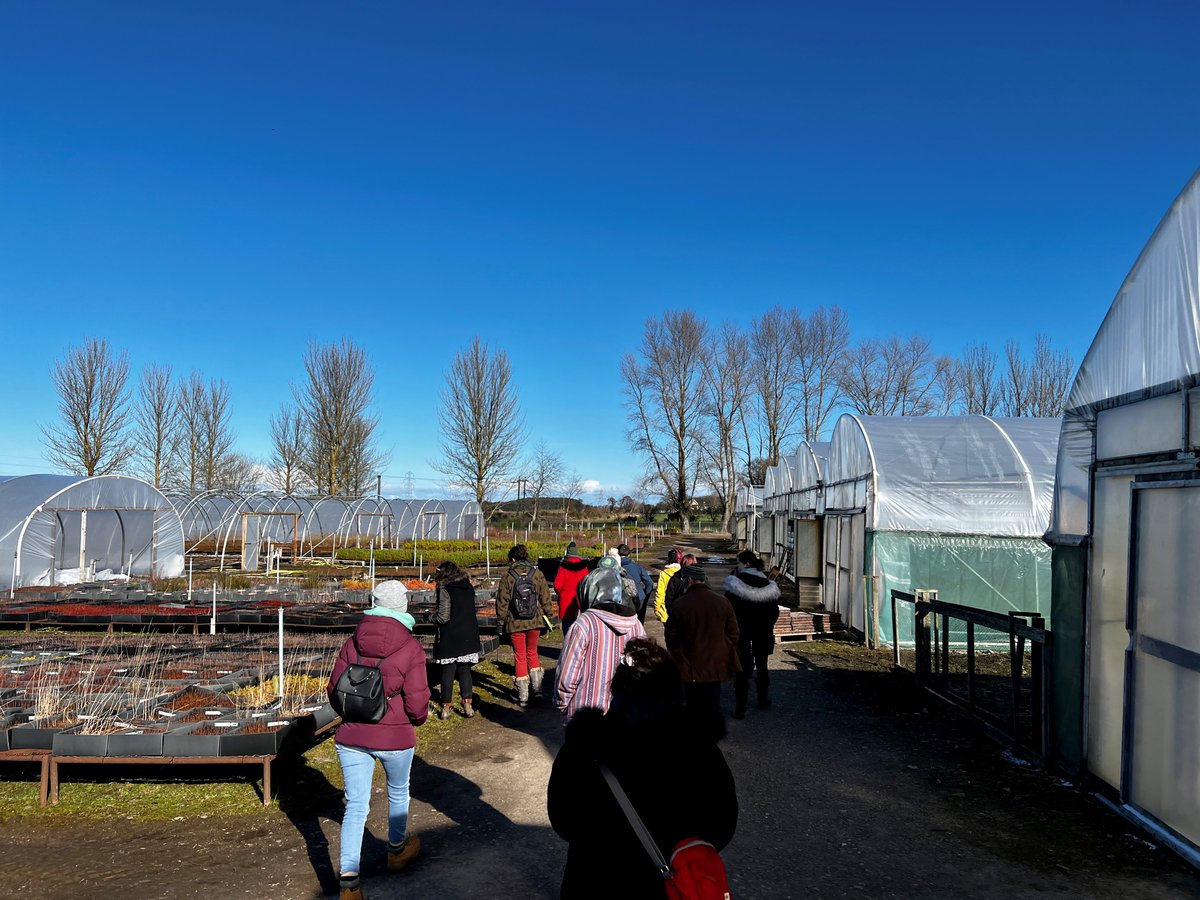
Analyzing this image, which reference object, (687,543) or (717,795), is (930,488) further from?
(687,543)

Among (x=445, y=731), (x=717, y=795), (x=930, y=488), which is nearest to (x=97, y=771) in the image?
(x=445, y=731)

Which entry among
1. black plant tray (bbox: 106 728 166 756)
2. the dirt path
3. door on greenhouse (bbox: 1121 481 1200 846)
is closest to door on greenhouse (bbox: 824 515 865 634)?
the dirt path

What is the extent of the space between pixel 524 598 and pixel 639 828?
6.35 metres

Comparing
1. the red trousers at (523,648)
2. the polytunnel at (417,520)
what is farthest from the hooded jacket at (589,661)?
the polytunnel at (417,520)

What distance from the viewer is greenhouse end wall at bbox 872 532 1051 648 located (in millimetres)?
12891

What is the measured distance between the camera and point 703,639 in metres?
7.18

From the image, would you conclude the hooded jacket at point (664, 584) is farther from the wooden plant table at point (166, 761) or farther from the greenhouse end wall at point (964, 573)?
the wooden plant table at point (166, 761)

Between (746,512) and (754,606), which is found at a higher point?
(746,512)

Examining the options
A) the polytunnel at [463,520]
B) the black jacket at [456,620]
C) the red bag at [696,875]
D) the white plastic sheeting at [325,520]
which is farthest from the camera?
the polytunnel at [463,520]

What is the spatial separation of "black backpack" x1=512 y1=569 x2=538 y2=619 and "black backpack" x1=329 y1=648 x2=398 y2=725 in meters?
4.28

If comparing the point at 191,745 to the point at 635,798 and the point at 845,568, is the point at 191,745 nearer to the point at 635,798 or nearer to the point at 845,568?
the point at 635,798

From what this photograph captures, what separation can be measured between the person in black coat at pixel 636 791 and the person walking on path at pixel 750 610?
5942 millimetres

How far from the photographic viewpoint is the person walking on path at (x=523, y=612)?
8695 millimetres

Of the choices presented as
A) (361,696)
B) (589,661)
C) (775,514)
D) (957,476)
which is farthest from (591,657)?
(775,514)
